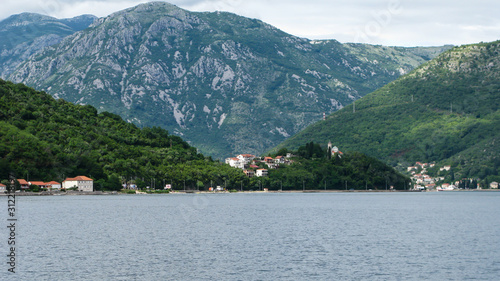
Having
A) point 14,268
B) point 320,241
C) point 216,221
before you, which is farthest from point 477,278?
point 216,221

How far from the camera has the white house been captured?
187 meters

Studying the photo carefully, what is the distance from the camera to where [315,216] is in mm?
110125

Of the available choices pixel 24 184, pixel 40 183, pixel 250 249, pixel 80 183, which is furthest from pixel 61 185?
pixel 250 249

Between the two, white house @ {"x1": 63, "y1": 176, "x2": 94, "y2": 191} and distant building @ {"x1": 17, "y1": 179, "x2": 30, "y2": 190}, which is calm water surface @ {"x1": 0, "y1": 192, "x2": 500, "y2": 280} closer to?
distant building @ {"x1": 17, "y1": 179, "x2": 30, "y2": 190}

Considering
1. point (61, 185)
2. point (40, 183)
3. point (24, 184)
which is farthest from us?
point (61, 185)

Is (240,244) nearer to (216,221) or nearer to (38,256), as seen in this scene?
(38,256)

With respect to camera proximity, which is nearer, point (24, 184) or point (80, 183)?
point (24, 184)

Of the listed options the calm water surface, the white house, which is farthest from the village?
the calm water surface

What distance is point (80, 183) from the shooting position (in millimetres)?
188500

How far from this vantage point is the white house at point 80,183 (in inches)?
7362

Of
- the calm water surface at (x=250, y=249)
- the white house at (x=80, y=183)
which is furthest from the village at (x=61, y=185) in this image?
the calm water surface at (x=250, y=249)

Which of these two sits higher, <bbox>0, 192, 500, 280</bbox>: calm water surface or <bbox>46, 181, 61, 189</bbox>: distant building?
<bbox>46, 181, 61, 189</bbox>: distant building

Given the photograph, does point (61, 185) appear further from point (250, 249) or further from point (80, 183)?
point (250, 249)

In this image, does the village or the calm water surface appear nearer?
the calm water surface
